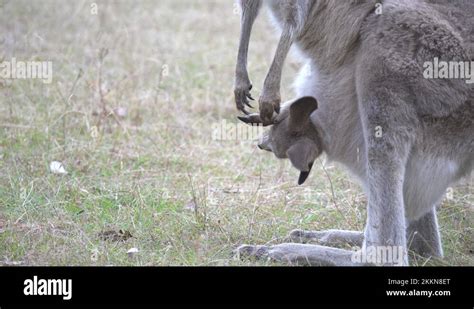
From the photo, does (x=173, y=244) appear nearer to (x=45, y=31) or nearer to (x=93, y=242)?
(x=93, y=242)

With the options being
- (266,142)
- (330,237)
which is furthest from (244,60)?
(330,237)

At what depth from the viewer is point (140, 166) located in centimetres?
620

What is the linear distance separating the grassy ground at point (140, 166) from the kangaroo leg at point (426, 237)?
0.10 m

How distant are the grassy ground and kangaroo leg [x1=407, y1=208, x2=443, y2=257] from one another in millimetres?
98

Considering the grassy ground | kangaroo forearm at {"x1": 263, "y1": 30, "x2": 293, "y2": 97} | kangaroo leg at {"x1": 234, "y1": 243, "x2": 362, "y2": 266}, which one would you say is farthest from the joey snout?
kangaroo leg at {"x1": 234, "y1": 243, "x2": 362, "y2": 266}

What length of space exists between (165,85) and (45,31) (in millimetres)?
1784

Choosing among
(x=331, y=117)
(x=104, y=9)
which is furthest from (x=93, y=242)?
(x=104, y=9)

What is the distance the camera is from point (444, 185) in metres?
4.47

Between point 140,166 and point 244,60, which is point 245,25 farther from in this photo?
point 140,166

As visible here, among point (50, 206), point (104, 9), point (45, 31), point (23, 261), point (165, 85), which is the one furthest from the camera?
point (104, 9)

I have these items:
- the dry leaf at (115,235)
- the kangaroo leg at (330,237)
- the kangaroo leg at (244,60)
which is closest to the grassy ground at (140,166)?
the dry leaf at (115,235)

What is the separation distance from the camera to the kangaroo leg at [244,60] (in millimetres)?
4914

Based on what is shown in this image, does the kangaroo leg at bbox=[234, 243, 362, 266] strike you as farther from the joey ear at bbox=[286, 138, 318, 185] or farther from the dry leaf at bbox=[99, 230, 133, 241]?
the dry leaf at bbox=[99, 230, 133, 241]
